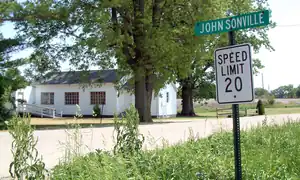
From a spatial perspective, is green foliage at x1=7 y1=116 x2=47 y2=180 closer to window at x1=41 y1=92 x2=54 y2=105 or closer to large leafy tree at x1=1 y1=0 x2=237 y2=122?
large leafy tree at x1=1 y1=0 x2=237 y2=122

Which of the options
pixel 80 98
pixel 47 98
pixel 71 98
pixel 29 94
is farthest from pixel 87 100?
pixel 29 94

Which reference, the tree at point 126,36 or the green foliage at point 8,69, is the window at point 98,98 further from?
the green foliage at point 8,69

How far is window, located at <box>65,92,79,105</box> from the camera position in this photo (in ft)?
132

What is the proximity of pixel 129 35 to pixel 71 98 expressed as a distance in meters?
17.6

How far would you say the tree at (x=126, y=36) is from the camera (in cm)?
2191

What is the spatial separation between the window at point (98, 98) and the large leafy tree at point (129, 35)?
12.3m

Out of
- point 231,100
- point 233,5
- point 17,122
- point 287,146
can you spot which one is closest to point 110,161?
point 17,122

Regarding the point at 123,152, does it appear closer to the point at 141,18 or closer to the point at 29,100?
the point at 141,18

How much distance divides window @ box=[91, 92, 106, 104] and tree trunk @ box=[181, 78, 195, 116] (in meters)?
12.1

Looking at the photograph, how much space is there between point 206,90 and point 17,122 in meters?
44.4

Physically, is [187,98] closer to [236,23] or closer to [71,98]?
[71,98]

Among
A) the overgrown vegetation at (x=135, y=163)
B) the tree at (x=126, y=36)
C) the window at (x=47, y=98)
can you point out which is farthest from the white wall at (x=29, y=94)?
the overgrown vegetation at (x=135, y=163)

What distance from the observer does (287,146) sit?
26.0 feet

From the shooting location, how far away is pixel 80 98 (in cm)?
3997
